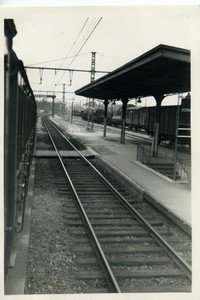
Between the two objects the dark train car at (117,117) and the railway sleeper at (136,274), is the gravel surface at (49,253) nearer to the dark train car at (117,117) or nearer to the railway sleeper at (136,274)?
the railway sleeper at (136,274)

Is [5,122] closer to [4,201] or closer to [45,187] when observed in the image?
[4,201]

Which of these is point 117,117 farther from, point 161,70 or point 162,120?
point 161,70

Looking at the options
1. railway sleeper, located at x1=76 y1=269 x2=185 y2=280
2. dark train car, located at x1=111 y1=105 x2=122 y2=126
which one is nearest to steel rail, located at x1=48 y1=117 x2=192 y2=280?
railway sleeper, located at x1=76 y1=269 x2=185 y2=280

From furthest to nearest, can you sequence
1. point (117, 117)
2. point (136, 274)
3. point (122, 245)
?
point (117, 117) → point (122, 245) → point (136, 274)

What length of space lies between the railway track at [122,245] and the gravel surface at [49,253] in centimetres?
16

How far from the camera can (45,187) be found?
9.70 metres

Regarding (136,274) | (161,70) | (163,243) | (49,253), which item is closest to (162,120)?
(161,70)

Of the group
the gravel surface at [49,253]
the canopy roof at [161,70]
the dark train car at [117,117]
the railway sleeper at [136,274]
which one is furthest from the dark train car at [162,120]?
the dark train car at [117,117]

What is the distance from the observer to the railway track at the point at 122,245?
4762 mm

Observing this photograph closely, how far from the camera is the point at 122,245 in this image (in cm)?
597

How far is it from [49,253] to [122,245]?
1220mm

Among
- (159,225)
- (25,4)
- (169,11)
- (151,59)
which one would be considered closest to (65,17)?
(25,4)

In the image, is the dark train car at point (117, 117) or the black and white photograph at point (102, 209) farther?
the dark train car at point (117, 117)

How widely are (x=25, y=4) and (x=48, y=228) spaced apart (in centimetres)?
392
